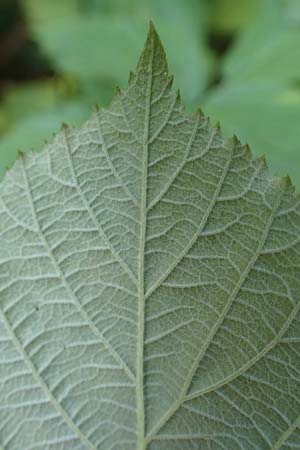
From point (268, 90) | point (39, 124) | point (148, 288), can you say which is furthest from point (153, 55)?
point (39, 124)

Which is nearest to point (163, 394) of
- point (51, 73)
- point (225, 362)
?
point (225, 362)

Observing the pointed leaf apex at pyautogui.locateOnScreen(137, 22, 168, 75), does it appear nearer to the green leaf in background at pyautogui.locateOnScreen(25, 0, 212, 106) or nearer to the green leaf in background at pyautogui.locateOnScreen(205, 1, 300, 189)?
the green leaf in background at pyautogui.locateOnScreen(205, 1, 300, 189)

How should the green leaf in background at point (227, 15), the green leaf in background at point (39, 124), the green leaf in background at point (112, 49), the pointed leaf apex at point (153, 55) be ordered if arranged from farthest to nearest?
the green leaf in background at point (227, 15), the green leaf in background at point (112, 49), the green leaf in background at point (39, 124), the pointed leaf apex at point (153, 55)

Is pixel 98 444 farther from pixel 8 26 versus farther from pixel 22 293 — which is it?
pixel 8 26

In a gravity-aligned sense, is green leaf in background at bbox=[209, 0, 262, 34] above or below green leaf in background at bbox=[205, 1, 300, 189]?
above

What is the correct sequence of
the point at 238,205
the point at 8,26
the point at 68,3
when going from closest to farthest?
the point at 238,205 < the point at 68,3 < the point at 8,26

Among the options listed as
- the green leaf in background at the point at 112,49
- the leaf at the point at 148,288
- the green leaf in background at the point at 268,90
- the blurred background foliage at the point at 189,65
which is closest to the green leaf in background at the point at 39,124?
the blurred background foliage at the point at 189,65

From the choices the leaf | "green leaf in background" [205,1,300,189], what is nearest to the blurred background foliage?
"green leaf in background" [205,1,300,189]

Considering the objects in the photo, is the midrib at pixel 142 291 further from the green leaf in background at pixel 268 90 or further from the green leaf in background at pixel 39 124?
the green leaf in background at pixel 268 90

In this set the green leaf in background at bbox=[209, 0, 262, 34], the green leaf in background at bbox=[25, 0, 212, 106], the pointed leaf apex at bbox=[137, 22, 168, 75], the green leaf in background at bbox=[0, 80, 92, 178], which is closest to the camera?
the pointed leaf apex at bbox=[137, 22, 168, 75]
